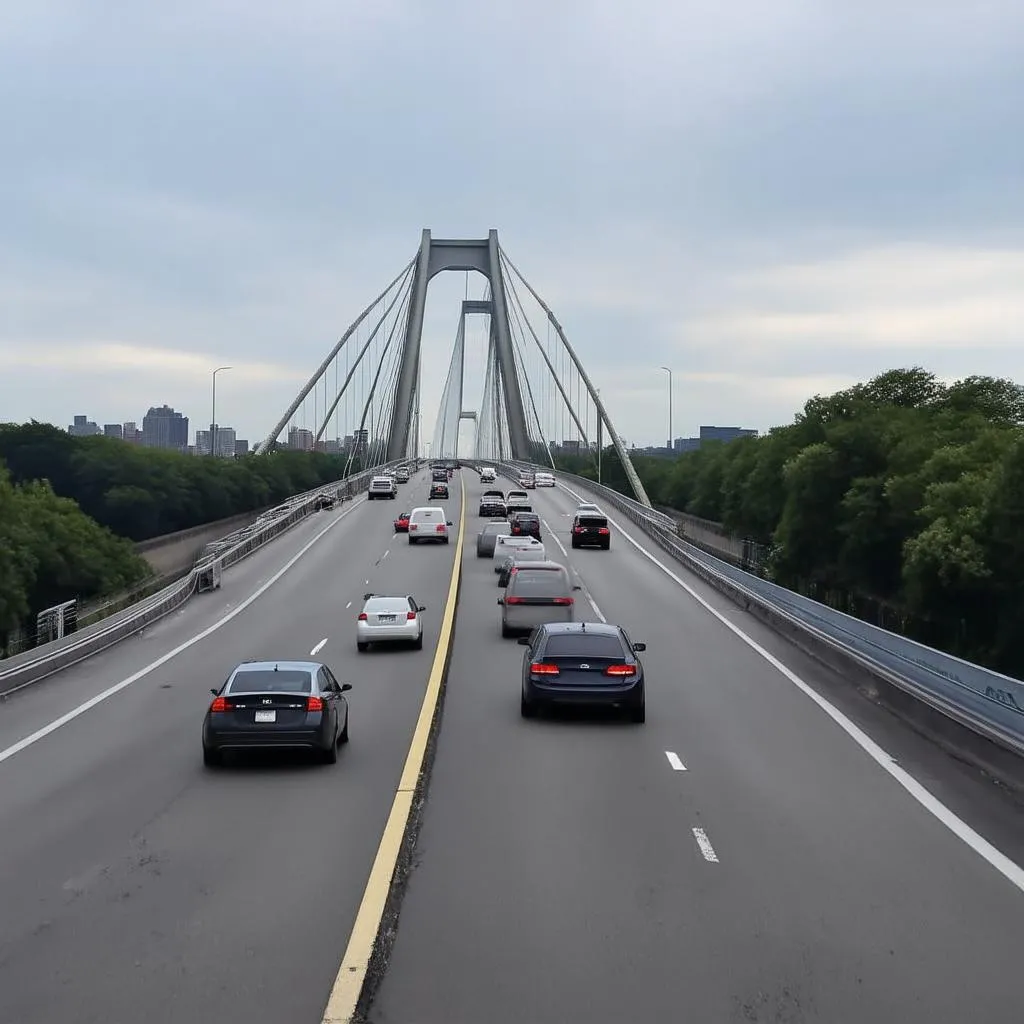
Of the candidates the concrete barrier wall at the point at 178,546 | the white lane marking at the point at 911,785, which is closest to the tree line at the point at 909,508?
the white lane marking at the point at 911,785

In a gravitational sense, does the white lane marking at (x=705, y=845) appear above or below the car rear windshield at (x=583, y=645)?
below

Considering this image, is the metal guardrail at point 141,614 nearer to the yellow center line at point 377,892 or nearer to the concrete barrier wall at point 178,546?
the yellow center line at point 377,892

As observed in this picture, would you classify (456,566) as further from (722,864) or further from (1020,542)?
(722,864)

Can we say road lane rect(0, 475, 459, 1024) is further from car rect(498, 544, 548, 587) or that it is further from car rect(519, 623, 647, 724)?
car rect(498, 544, 548, 587)

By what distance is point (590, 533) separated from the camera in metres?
59.3

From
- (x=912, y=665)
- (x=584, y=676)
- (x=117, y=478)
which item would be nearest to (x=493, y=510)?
(x=117, y=478)

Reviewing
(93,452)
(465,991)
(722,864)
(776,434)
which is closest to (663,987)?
(465,991)

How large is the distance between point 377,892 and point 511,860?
1.65 metres

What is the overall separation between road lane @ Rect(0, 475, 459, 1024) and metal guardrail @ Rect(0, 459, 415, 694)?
13.9ft

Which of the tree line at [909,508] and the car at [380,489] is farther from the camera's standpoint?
the car at [380,489]

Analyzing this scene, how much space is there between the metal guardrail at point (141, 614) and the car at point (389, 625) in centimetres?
605

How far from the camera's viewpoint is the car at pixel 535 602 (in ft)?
98.2

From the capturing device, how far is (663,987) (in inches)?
307

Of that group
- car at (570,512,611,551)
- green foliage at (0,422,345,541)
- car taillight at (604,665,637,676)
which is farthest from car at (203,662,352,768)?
green foliage at (0,422,345,541)
